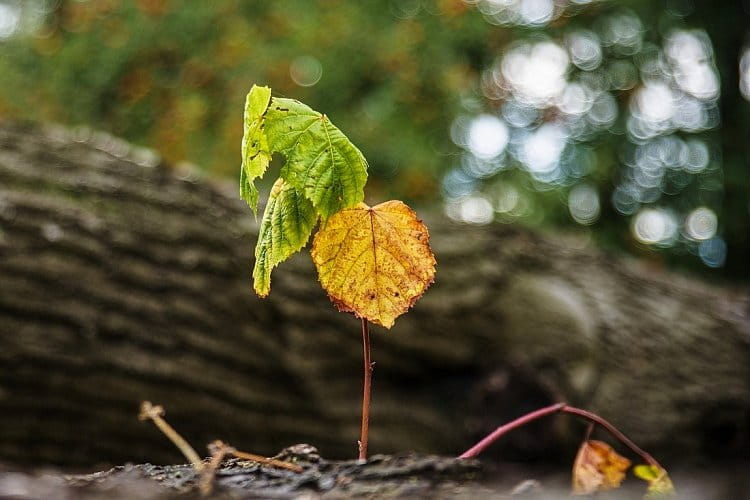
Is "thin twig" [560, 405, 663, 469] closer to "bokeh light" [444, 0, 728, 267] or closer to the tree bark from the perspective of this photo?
the tree bark

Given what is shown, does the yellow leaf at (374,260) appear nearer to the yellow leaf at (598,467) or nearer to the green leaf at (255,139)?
the green leaf at (255,139)

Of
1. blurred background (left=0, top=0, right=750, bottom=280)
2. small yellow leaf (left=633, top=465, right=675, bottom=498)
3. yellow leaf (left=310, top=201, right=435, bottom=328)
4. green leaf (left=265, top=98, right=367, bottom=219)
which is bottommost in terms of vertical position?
small yellow leaf (left=633, top=465, right=675, bottom=498)

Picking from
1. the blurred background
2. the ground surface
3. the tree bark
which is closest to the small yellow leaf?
the ground surface

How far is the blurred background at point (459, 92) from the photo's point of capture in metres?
4.32

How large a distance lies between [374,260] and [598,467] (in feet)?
1.66

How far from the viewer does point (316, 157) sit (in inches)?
25.6

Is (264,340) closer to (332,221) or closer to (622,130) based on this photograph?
(332,221)

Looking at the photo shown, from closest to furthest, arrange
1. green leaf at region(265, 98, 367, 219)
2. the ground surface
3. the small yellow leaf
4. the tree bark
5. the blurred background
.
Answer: the ground surface
green leaf at region(265, 98, 367, 219)
the small yellow leaf
the tree bark
the blurred background

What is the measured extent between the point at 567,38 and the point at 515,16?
647 mm

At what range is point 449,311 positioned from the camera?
2.11 meters

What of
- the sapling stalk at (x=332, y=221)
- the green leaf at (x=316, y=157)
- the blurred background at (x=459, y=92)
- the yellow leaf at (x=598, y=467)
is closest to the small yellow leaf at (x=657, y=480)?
the yellow leaf at (x=598, y=467)

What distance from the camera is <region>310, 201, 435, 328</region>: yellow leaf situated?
0.70 meters

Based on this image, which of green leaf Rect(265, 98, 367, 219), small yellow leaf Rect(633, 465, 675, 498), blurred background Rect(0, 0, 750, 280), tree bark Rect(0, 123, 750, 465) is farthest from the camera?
blurred background Rect(0, 0, 750, 280)

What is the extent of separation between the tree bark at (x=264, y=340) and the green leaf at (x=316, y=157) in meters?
1.22
